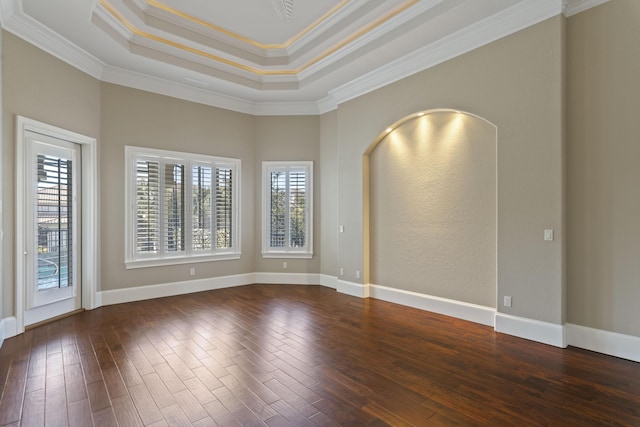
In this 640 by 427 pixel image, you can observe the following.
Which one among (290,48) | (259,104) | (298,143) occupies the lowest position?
(298,143)

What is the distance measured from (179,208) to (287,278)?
2446mm

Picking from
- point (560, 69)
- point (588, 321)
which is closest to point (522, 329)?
point (588, 321)

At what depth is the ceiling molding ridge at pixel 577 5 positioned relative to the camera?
3351 mm

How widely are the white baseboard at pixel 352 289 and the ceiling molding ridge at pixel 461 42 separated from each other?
10.7 feet

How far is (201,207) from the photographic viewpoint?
608cm

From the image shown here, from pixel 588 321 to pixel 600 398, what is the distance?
1.12 metres

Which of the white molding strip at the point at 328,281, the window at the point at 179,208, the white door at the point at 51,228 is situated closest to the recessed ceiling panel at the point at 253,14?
the window at the point at 179,208

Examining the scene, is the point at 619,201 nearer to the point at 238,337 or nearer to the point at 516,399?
the point at 516,399

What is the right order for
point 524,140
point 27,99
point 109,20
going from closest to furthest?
point 524,140 → point 27,99 → point 109,20

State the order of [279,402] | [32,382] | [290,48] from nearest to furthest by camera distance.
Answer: [279,402] < [32,382] < [290,48]

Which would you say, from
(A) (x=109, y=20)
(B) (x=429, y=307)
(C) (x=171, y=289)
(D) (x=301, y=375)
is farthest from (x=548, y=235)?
(A) (x=109, y=20)

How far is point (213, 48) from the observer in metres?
5.08

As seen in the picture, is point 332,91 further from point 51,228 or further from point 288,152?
point 51,228

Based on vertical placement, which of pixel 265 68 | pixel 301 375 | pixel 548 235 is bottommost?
pixel 301 375
